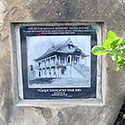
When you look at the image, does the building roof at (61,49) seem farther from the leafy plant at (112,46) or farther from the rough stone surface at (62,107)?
the leafy plant at (112,46)

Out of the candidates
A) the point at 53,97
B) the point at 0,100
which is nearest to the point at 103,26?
the point at 53,97

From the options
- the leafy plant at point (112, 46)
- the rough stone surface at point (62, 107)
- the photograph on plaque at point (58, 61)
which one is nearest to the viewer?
the leafy plant at point (112, 46)

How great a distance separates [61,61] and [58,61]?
0.03 m

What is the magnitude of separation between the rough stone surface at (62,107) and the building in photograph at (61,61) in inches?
8.5

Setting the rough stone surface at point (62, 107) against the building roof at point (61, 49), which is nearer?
the rough stone surface at point (62, 107)

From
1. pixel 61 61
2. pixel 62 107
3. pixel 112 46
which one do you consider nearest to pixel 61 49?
pixel 61 61

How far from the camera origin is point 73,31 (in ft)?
5.84

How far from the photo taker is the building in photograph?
182cm

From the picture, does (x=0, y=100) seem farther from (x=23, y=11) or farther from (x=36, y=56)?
(x=23, y=11)

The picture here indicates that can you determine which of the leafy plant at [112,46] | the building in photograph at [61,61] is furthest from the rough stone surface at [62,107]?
the leafy plant at [112,46]

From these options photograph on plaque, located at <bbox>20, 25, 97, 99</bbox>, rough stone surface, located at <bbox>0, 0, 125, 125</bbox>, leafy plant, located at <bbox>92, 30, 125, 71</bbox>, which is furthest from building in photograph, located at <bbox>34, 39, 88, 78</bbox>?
leafy plant, located at <bbox>92, 30, 125, 71</bbox>

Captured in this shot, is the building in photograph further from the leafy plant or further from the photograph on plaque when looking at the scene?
the leafy plant

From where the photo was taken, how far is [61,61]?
1.85 meters

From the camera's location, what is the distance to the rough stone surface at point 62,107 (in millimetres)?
1681
